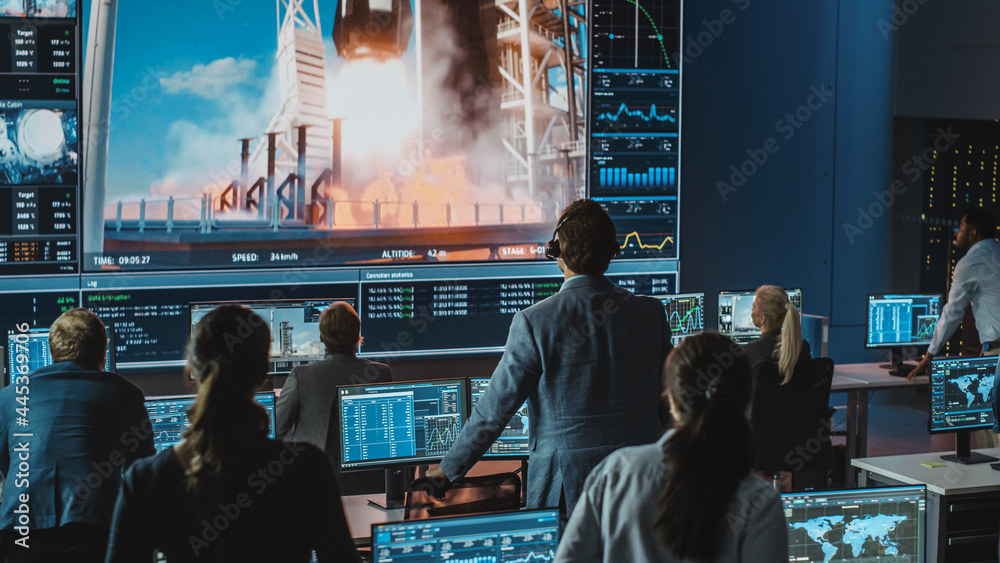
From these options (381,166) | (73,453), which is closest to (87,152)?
(381,166)

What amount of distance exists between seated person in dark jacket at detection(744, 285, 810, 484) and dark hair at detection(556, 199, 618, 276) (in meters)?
2.16

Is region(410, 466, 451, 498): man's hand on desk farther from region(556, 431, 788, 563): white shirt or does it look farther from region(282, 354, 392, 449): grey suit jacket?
region(556, 431, 788, 563): white shirt

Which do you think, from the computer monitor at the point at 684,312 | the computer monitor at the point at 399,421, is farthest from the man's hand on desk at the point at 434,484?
the computer monitor at the point at 684,312

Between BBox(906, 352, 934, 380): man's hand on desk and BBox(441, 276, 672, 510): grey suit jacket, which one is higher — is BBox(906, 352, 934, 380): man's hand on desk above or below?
below

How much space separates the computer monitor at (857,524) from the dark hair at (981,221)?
Result: 334cm

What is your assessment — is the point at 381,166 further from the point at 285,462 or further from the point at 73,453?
the point at 285,462

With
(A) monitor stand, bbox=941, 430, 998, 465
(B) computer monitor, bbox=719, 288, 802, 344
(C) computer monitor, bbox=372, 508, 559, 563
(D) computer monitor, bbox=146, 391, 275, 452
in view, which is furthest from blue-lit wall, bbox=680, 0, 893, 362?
(C) computer monitor, bbox=372, 508, 559, 563

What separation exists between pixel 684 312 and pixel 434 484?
3183 millimetres

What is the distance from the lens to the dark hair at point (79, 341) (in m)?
2.76

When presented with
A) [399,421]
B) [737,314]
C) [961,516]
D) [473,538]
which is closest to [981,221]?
[737,314]

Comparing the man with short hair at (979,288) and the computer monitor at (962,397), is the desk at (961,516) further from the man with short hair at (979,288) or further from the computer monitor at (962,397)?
the man with short hair at (979,288)

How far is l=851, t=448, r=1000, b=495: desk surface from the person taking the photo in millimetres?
3219

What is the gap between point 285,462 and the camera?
4.66 ft

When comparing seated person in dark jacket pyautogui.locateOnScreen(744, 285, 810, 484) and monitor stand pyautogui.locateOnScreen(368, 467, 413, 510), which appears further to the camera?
seated person in dark jacket pyautogui.locateOnScreen(744, 285, 810, 484)
